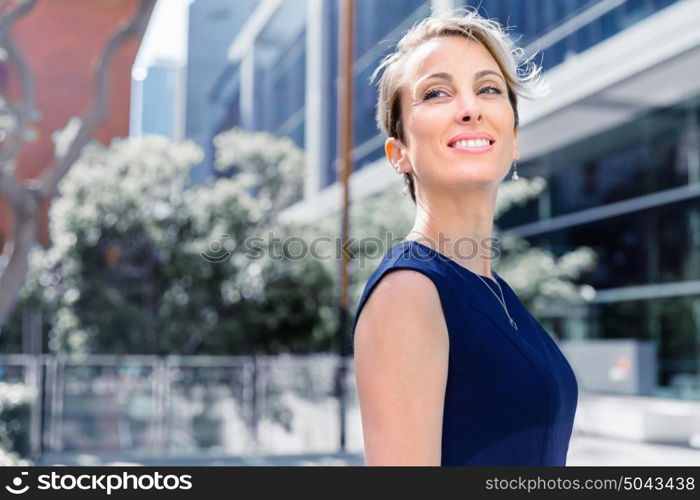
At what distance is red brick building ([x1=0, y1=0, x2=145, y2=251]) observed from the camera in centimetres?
2217

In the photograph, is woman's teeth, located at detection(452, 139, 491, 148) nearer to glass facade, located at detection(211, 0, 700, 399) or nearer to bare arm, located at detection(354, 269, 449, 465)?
bare arm, located at detection(354, 269, 449, 465)

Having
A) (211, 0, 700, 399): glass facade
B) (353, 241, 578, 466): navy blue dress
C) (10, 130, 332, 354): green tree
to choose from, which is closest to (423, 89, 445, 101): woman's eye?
(353, 241, 578, 466): navy blue dress

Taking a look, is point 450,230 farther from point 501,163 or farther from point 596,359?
point 596,359

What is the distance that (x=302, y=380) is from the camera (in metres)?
12.7

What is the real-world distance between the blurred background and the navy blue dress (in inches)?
255

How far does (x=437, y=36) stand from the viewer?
1.44m

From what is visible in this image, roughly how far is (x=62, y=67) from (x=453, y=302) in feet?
83.8

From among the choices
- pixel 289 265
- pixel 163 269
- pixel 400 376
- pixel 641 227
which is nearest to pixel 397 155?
pixel 400 376

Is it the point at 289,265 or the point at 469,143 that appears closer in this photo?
the point at 469,143

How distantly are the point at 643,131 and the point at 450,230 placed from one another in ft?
50.5

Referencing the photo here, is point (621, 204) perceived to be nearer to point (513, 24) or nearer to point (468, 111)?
point (513, 24)

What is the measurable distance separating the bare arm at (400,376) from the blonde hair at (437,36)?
1.45ft

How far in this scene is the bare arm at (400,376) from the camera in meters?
1.11
